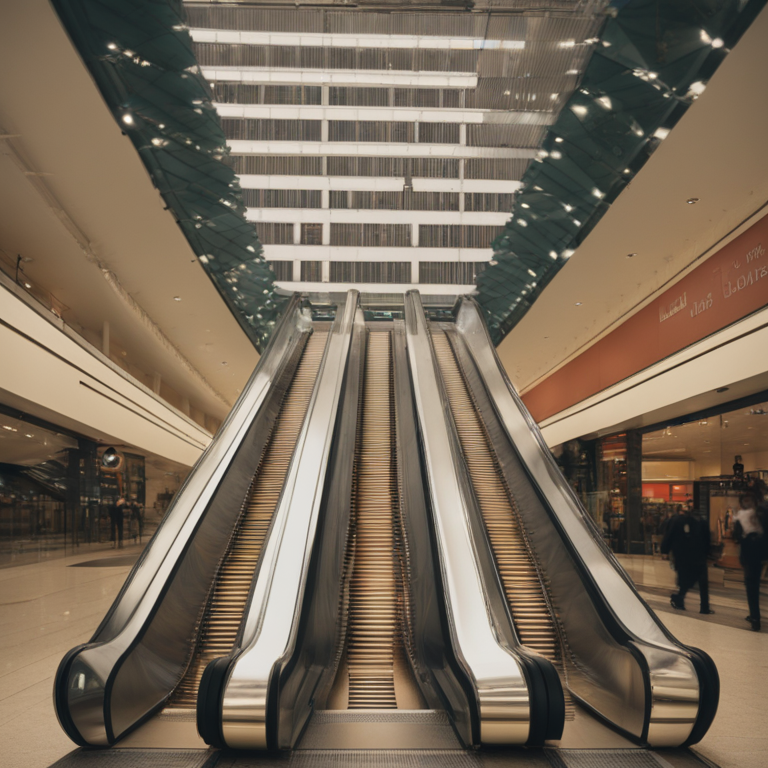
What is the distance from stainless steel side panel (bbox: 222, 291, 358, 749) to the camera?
362 centimetres

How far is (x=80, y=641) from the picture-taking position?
6.53 meters

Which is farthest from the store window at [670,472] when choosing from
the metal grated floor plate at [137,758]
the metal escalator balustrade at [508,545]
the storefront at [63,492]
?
the storefront at [63,492]

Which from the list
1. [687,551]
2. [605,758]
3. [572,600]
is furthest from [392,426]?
[605,758]

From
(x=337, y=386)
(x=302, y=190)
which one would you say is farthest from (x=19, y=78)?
(x=302, y=190)

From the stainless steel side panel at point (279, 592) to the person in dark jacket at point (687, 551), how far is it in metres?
4.54

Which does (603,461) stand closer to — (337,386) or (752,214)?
(752,214)

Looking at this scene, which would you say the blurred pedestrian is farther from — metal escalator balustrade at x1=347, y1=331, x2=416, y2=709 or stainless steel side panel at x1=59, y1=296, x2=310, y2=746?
stainless steel side panel at x1=59, y1=296, x2=310, y2=746

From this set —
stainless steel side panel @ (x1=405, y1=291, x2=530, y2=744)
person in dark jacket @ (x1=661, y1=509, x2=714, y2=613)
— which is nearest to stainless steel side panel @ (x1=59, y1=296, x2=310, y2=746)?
stainless steel side panel @ (x1=405, y1=291, x2=530, y2=744)

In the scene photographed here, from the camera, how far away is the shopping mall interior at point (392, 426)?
4.03 m

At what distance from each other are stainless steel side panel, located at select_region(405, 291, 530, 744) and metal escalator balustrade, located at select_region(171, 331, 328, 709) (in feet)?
4.81

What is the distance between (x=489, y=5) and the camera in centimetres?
1137

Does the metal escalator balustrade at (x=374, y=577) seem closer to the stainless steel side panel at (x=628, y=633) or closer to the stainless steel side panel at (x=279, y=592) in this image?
the stainless steel side panel at (x=279, y=592)

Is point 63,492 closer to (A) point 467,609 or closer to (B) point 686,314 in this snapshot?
(B) point 686,314

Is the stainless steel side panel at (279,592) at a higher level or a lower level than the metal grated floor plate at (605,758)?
higher
